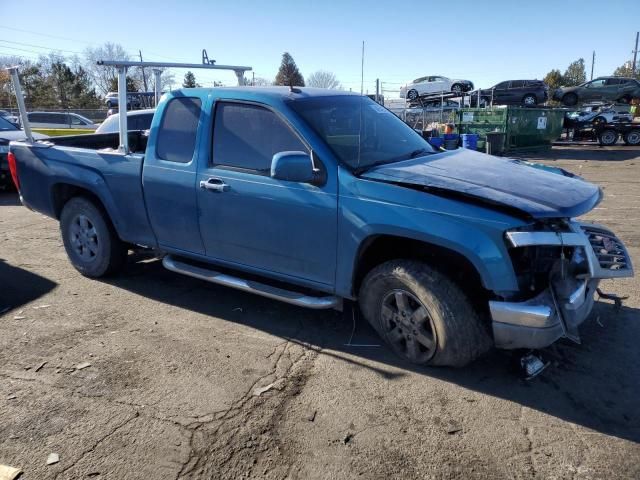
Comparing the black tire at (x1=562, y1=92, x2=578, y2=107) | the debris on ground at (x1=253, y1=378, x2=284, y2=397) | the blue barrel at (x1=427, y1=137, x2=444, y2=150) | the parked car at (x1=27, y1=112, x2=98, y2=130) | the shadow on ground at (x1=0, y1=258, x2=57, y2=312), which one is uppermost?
the black tire at (x1=562, y1=92, x2=578, y2=107)

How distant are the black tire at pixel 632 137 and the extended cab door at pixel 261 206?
76.4ft

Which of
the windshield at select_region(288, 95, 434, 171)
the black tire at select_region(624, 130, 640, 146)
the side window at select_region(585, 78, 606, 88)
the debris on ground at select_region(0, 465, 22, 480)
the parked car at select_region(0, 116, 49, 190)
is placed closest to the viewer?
the debris on ground at select_region(0, 465, 22, 480)

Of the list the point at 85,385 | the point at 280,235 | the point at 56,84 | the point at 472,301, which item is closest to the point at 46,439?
the point at 85,385

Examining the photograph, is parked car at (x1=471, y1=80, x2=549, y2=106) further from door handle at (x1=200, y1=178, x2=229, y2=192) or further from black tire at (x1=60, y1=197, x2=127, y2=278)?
door handle at (x1=200, y1=178, x2=229, y2=192)

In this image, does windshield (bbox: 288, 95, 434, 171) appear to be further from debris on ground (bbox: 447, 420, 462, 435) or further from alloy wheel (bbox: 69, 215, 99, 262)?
alloy wheel (bbox: 69, 215, 99, 262)

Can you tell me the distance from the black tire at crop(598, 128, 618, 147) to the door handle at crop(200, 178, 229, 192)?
23097mm

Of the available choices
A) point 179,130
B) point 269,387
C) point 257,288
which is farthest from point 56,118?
point 269,387

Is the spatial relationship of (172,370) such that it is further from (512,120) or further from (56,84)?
(56,84)

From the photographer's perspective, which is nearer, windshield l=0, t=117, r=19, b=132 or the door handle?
the door handle

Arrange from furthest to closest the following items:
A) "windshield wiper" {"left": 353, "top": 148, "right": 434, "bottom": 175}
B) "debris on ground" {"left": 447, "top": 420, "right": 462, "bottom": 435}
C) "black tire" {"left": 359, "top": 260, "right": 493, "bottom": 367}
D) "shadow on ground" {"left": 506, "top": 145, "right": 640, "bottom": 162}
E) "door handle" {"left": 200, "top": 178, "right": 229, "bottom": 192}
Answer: "shadow on ground" {"left": 506, "top": 145, "right": 640, "bottom": 162}, "door handle" {"left": 200, "top": 178, "right": 229, "bottom": 192}, "windshield wiper" {"left": 353, "top": 148, "right": 434, "bottom": 175}, "black tire" {"left": 359, "top": 260, "right": 493, "bottom": 367}, "debris on ground" {"left": 447, "top": 420, "right": 462, "bottom": 435}

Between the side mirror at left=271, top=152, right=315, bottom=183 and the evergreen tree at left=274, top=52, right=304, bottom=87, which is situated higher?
the evergreen tree at left=274, top=52, right=304, bottom=87

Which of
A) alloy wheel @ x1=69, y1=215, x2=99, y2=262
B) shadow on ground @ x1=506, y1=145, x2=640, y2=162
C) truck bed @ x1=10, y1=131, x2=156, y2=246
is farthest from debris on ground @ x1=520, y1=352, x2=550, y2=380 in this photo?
shadow on ground @ x1=506, y1=145, x2=640, y2=162

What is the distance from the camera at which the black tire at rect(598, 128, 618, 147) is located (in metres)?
22.4

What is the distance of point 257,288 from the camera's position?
4.07 meters
